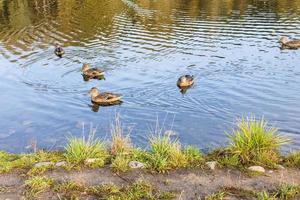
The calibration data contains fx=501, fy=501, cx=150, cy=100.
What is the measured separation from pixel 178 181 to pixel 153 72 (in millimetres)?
13440

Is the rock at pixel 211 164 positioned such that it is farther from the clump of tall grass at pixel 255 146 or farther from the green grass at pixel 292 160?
the green grass at pixel 292 160

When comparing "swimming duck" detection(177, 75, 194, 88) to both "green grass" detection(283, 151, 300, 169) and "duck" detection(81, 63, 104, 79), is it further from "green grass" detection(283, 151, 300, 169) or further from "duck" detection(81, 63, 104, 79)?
"green grass" detection(283, 151, 300, 169)

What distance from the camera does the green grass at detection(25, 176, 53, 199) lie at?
9.94 metres

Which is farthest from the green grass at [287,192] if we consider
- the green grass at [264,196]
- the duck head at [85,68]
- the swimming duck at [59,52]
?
the swimming duck at [59,52]

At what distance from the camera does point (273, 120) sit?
17.1m

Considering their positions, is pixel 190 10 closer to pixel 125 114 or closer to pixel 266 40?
pixel 266 40

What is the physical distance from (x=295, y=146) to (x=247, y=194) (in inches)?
211

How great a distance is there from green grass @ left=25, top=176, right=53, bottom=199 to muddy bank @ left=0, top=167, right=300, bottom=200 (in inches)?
3.0

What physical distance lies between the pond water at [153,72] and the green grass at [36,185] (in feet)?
16.6

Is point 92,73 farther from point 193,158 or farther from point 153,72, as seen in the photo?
point 193,158

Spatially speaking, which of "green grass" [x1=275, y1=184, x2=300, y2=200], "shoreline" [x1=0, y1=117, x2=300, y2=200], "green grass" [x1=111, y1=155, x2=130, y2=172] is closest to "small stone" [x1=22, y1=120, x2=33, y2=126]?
"shoreline" [x1=0, y1=117, x2=300, y2=200]

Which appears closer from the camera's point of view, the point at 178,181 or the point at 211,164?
the point at 178,181

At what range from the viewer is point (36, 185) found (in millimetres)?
10156

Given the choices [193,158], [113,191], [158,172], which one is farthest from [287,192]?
[113,191]
